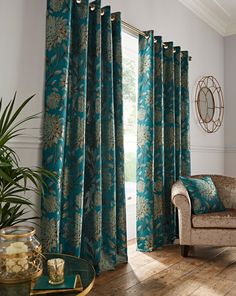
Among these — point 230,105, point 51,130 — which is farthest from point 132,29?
point 230,105

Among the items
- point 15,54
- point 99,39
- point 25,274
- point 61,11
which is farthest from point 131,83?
point 25,274

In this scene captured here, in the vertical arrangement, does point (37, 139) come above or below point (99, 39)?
below

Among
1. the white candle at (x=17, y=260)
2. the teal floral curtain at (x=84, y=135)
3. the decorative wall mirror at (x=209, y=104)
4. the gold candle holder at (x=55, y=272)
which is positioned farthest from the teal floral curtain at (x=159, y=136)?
the white candle at (x=17, y=260)

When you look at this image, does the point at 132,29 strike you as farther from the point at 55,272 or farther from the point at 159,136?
the point at 55,272

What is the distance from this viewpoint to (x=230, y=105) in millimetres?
5098

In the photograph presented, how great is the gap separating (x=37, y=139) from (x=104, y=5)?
142 cm

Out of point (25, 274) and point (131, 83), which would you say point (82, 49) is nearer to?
point (131, 83)

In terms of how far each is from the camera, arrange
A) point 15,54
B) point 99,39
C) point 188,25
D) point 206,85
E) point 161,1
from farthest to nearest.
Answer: point 206,85, point 188,25, point 161,1, point 99,39, point 15,54

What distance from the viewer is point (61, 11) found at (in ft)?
8.04

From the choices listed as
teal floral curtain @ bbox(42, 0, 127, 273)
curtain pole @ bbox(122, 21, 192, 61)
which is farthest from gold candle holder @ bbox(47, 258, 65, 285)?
curtain pole @ bbox(122, 21, 192, 61)

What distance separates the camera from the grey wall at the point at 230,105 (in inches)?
199

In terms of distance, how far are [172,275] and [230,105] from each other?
321 cm

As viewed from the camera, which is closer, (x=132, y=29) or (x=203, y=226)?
(x=203, y=226)

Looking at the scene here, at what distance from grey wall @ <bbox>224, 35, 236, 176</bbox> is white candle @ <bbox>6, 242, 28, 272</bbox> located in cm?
428
